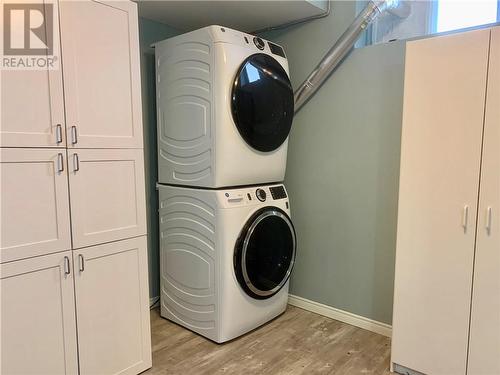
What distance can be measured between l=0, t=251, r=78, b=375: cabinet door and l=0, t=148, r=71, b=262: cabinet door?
0.22 feet

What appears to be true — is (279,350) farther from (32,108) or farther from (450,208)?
(32,108)

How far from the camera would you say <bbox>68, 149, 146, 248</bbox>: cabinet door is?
5.99 ft

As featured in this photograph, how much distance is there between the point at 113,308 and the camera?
2008 millimetres

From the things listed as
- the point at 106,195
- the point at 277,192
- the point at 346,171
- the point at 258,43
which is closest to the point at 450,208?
the point at 346,171

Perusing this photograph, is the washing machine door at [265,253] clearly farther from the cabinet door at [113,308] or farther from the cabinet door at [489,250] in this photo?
the cabinet door at [489,250]

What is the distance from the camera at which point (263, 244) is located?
102 inches

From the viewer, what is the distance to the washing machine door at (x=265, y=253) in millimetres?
2443

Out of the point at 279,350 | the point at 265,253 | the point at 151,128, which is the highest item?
the point at 151,128

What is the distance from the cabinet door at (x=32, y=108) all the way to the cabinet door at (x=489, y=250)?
202cm

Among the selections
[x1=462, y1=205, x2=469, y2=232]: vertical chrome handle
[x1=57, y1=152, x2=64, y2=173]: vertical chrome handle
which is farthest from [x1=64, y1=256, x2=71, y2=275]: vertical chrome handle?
[x1=462, y1=205, x2=469, y2=232]: vertical chrome handle

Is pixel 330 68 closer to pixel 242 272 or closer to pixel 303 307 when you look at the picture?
pixel 242 272

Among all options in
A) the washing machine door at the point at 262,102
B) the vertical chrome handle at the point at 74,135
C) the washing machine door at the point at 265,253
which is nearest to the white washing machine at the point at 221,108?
the washing machine door at the point at 262,102

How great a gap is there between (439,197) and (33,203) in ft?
6.51

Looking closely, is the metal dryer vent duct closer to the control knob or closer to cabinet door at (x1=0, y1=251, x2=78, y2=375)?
the control knob
